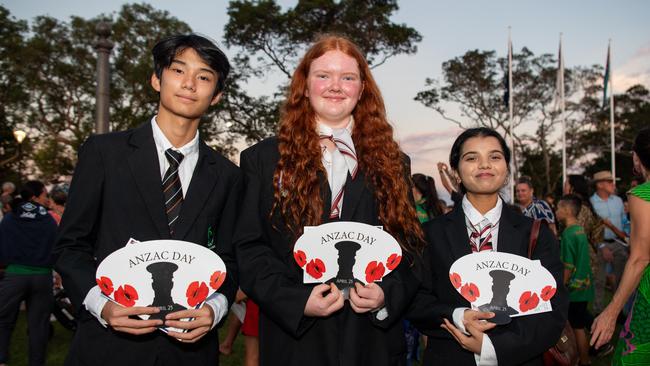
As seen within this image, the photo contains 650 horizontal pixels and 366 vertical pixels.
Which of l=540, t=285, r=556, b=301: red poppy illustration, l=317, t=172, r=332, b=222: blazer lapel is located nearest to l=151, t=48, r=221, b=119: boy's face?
l=317, t=172, r=332, b=222: blazer lapel

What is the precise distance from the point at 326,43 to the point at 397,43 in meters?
18.6

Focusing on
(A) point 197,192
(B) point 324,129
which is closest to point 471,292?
(B) point 324,129

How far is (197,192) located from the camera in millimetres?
2055

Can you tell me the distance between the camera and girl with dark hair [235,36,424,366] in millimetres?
2047

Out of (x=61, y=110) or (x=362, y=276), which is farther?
(x=61, y=110)

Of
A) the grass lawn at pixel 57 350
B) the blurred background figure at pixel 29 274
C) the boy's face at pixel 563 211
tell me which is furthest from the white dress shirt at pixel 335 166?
the blurred background figure at pixel 29 274

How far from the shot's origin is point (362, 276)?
203 centimetres

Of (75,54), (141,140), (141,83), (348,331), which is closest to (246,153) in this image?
(141,140)

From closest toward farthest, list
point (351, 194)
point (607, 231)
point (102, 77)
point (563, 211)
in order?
1. point (351, 194)
2. point (563, 211)
3. point (607, 231)
4. point (102, 77)

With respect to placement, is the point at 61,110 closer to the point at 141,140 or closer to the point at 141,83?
the point at 141,83

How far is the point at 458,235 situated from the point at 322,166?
767 millimetres

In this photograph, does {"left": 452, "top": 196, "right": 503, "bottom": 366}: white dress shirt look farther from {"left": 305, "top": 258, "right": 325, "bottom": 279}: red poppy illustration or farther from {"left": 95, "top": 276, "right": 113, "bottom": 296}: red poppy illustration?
{"left": 95, "top": 276, "right": 113, "bottom": 296}: red poppy illustration

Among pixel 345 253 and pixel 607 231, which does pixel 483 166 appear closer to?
pixel 345 253

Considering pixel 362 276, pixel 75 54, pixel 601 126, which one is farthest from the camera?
pixel 601 126
